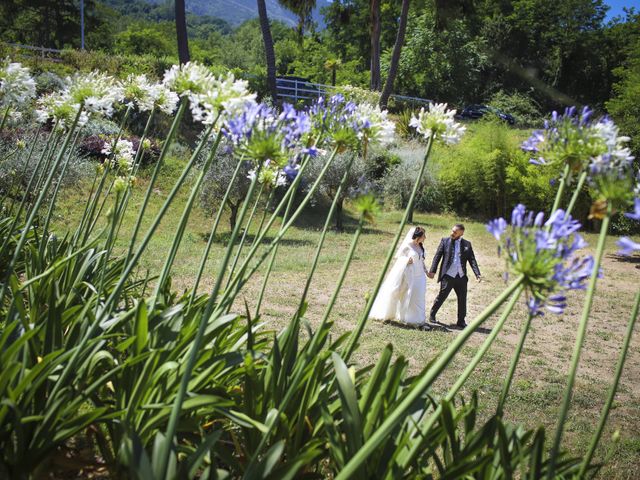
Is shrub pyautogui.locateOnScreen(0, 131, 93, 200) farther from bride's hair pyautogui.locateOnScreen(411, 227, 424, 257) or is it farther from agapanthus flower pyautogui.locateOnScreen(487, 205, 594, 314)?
agapanthus flower pyautogui.locateOnScreen(487, 205, 594, 314)

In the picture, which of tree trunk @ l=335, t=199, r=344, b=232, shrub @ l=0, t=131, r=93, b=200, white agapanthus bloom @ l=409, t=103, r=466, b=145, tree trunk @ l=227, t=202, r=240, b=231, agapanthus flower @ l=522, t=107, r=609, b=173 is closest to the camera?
agapanthus flower @ l=522, t=107, r=609, b=173

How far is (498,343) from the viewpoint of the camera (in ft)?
27.8

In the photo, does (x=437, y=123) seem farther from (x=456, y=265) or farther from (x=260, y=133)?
(x=456, y=265)

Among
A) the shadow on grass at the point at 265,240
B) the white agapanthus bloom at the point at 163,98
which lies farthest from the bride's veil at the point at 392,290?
the white agapanthus bloom at the point at 163,98

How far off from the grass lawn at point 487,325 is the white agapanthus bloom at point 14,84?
1.89m

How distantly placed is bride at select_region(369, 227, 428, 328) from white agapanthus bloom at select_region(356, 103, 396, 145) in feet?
20.4

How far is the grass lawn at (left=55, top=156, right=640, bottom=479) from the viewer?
5.80m

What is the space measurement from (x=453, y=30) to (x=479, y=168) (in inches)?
1079

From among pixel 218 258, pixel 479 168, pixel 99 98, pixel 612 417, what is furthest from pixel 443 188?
pixel 99 98

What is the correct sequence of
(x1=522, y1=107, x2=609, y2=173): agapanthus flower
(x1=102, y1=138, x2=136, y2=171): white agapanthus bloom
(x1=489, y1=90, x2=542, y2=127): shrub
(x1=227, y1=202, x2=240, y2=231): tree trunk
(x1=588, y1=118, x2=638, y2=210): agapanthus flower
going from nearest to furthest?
(x1=588, y1=118, x2=638, y2=210): agapanthus flower < (x1=522, y1=107, x2=609, y2=173): agapanthus flower < (x1=102, y1=138, x2=136, y2=171): white agapanthus bloom < (x1=227, y1=202, x2=240, y2=231): tree trunk < (x1=489, y1=90, x2=542, y2=127): shrub

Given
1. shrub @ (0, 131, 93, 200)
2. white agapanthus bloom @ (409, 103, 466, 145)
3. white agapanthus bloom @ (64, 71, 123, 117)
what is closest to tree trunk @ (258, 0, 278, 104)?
shrub @ (0, 131, 93, 200)

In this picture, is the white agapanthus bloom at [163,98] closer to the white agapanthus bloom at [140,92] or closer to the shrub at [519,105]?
the white agapanthus bloom at [140,92]

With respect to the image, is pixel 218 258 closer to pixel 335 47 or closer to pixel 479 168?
pixel 479 168

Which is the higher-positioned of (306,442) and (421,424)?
(421,424)
